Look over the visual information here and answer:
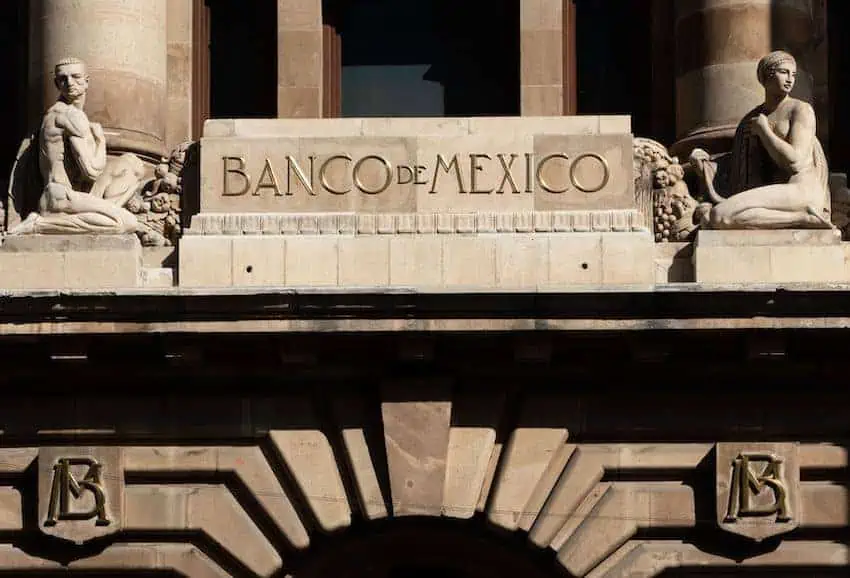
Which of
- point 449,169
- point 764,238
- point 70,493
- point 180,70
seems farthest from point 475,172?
point 180,70

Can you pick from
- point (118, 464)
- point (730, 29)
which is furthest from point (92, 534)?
point (730, 29)

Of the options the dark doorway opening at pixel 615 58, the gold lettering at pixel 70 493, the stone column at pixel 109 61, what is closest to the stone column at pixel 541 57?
the dark doorway opening at pixel 615 58

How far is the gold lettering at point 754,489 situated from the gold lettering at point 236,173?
18.6 feet

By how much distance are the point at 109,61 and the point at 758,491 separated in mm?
8600

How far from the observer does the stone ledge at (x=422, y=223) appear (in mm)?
A: 27688

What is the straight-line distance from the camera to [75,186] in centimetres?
2862

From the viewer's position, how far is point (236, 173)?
1107 inches

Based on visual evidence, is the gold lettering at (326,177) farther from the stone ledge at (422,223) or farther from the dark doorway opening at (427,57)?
the dark doorway opening at (427,57)

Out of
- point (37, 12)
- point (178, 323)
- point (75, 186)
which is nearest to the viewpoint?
point (178, 323)

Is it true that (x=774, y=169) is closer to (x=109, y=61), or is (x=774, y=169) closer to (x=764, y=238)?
(x=764, y=238)

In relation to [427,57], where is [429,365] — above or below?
below

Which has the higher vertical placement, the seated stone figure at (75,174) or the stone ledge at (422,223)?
the seated stone figure at (75,174)

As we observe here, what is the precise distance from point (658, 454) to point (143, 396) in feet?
17.0

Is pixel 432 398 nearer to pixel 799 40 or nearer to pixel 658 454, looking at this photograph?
pixel 658 454
